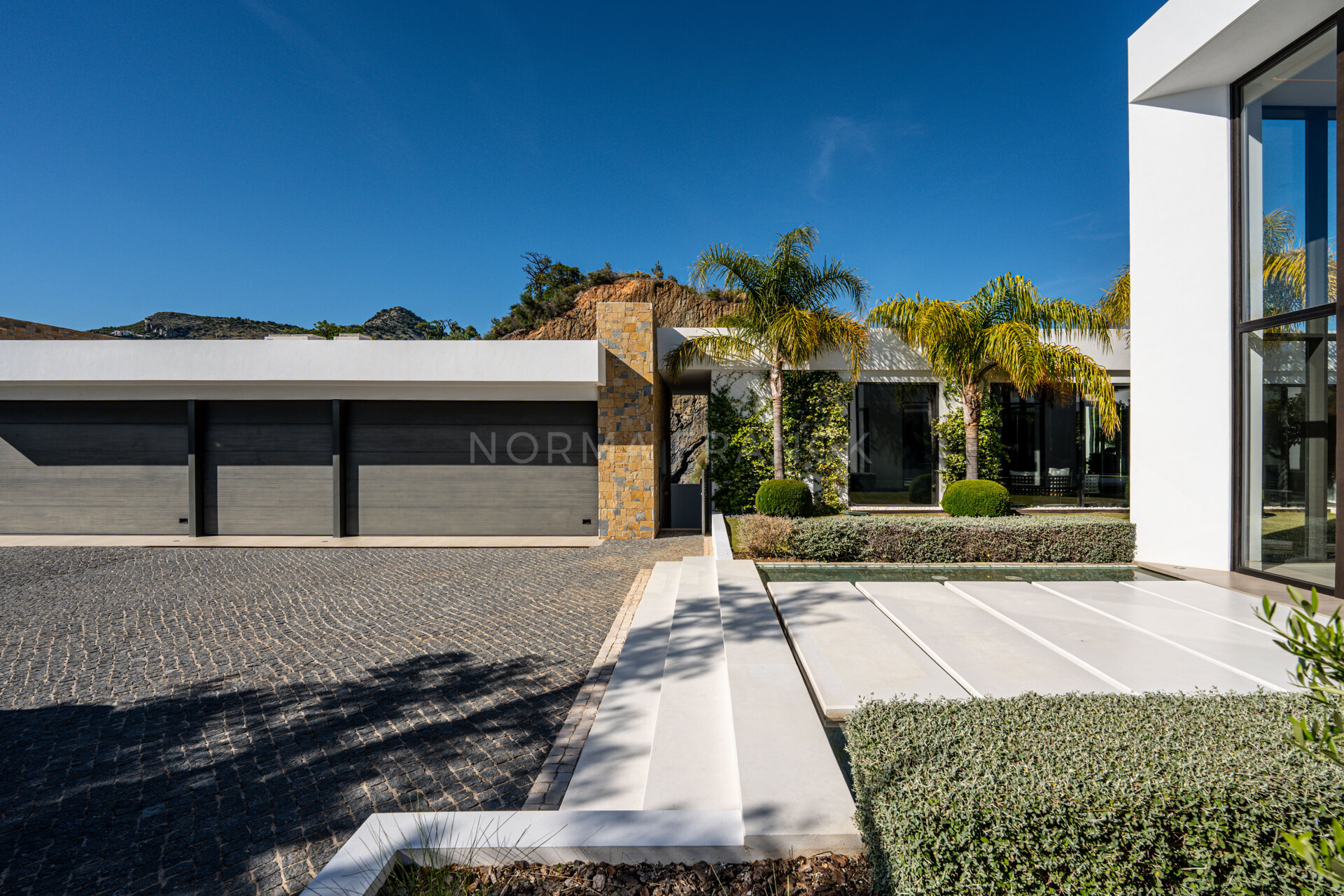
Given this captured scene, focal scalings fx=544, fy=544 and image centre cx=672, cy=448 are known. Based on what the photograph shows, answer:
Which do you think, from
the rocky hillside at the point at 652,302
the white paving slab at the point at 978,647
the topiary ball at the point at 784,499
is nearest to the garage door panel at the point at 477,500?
the topiary ball at the point at 784,499

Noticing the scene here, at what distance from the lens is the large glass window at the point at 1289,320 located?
5.34 metres

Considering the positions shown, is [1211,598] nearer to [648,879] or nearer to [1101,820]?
[1101,820]

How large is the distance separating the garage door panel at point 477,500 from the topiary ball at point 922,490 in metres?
6.35

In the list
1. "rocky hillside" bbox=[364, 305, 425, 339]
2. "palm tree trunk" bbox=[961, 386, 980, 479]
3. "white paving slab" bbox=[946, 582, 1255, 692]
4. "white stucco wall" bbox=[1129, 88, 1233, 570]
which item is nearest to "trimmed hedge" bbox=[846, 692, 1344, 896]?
"white paving slab" bbox=[946, 582, 1255, 692]

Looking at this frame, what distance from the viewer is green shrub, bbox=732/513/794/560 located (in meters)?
6.94

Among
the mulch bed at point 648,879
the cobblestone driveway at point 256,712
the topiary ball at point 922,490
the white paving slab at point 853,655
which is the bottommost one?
the cobblestone driveway at point 256,712

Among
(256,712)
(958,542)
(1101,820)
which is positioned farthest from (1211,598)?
(256,712)

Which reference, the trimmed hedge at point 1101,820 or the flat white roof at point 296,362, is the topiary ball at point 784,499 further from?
the trimmed hedge at point 1101,820

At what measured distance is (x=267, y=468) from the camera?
10.4 metres

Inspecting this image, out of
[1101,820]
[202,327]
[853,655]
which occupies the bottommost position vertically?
[853,655]

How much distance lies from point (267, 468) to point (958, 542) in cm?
1192

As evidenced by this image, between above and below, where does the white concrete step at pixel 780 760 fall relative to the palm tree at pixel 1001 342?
below

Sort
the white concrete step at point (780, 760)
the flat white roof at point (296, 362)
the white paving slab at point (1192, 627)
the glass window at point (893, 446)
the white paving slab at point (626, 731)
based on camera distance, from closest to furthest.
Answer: the white concrete step at point (780, 760)
the white paving slab at point (626, 731)
the white paving slab at point (1192, 627)
the flat white roof at point (296, 362)
the glass window at point (893, 446)

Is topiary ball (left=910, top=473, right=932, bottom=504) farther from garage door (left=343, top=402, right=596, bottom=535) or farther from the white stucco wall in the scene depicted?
garage door (left=343, top=402, right=596, bottom=535)
